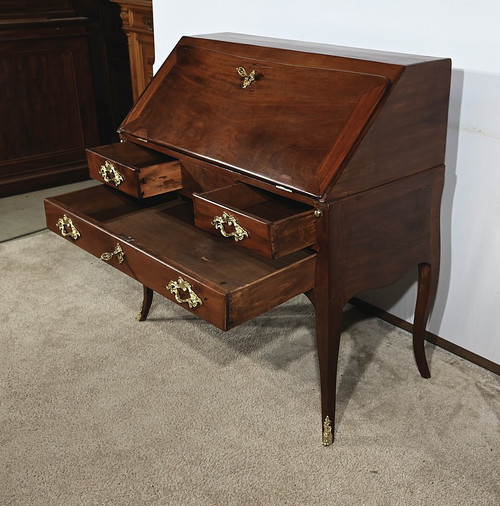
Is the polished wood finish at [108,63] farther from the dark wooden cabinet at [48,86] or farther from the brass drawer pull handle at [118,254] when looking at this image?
the brass drawer pull handle at [118,254]

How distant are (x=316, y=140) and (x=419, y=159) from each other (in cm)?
30

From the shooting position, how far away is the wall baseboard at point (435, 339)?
82.0 inches

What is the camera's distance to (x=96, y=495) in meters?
1.60

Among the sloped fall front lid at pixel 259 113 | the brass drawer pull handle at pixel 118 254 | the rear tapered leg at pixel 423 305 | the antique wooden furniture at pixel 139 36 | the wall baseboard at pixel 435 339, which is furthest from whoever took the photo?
the antique wooden furniture at pixel 139 36

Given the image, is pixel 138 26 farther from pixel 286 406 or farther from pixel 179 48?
pixel 286 406

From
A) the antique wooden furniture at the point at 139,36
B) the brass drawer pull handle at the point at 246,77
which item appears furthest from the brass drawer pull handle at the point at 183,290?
the antique wooden furniture at the point at 139,36

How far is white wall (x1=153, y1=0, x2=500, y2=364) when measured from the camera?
179 centimetres

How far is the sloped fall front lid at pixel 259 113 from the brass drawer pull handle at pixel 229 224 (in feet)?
0.54

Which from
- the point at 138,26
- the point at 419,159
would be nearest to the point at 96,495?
the point at 419,159

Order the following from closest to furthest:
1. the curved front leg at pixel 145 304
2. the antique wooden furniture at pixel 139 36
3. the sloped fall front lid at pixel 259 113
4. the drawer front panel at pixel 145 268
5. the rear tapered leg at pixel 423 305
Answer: the drawer front panel at pixel 145 268, the sloped fall front lid at pixel 259 113, the rear tapered leg at pixel 423 305, the curved front leg at pixel 145 304, the antique wooden furniture at pixel 139 36

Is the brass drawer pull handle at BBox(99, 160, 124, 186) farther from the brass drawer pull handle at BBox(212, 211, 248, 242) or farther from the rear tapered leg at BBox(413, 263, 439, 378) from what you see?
the rear tapered leg at BBox(413, 263, 439, 378)

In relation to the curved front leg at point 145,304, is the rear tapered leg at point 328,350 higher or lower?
higher

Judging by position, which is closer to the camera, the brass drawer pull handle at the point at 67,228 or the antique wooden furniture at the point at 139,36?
the brass drawer pull handle at the point at 67,228

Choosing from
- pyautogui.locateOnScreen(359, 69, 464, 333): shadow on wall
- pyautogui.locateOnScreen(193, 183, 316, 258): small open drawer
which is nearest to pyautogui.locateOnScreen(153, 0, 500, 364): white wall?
Answer: pyautogui.locateOnScreen(359, 69, 464, 333): shadow on wall
